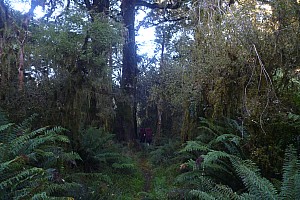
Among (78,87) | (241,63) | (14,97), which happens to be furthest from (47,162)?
(241,63)

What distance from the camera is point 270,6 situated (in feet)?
19.9

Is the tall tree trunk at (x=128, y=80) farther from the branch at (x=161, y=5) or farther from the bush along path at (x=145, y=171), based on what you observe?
the bush along path at (x=145, y=171)

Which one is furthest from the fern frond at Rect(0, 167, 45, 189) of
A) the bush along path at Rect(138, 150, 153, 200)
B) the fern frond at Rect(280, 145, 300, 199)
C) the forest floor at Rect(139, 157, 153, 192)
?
the forest floor at Rect(139, 157, 153, 192)

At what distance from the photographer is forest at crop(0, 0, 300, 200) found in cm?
525

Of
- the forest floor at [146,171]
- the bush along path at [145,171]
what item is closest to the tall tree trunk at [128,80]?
the bush along path at [145,171]

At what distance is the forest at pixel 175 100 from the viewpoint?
17.2 feet

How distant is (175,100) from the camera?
11.5m

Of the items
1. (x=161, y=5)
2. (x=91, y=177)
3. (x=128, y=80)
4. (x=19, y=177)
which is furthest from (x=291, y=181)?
(x=161, y=5)

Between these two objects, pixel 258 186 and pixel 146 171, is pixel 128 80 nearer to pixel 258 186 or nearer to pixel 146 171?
pixel 146 171

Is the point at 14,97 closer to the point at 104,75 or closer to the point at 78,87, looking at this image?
the point at 78,87

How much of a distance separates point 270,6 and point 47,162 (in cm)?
465

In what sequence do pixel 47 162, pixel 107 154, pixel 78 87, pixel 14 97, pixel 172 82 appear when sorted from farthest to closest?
pixel 172 82, pixel 107 154, pixel 78 87, pixel 14 97, pixel 47 162

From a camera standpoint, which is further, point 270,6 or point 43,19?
point 43,19

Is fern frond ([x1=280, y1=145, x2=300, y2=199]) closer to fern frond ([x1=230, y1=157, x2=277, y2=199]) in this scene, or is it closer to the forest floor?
fern frond ([x1=230, y1=157, x2=277, y2=199])
